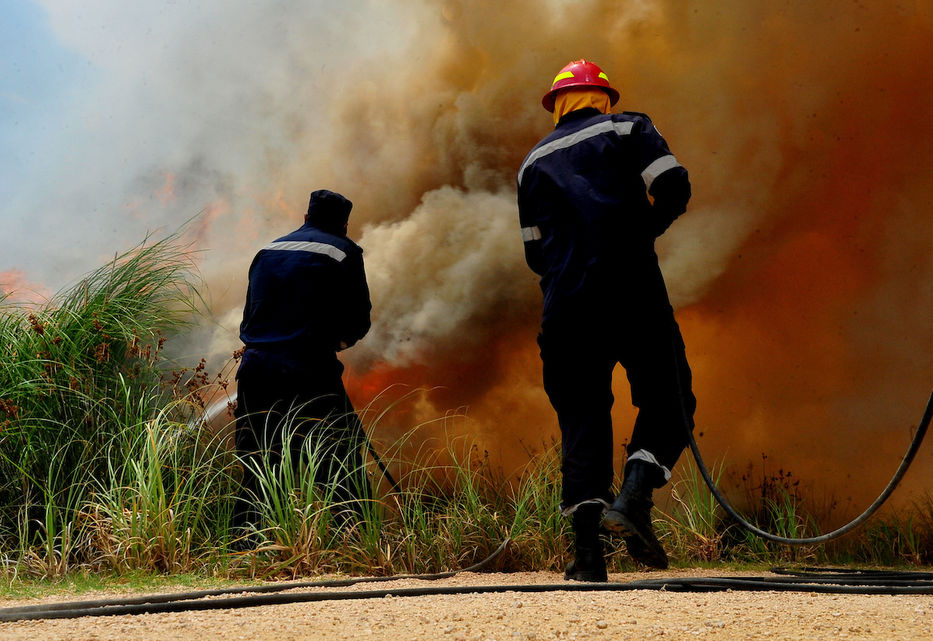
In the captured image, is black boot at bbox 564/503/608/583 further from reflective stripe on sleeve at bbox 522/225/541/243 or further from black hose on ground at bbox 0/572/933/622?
reflective stripe on sleeve at bbox 522/225/541/243

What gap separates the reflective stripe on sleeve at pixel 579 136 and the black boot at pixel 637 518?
3.61ft

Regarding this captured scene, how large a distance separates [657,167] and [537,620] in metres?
1.54

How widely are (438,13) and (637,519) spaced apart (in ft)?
12.1

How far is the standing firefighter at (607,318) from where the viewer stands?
110 inches

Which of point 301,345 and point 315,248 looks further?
point 315,248

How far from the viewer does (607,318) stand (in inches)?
111

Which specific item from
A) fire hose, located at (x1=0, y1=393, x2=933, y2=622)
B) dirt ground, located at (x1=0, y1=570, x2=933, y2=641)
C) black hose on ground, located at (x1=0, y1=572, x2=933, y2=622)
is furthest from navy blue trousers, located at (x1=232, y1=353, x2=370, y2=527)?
dirt ground, located at (x1=0, y1=570, x2=933, y2=641)

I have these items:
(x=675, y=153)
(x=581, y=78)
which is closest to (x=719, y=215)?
(x=675, y=153)

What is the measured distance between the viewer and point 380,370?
16.8 feet

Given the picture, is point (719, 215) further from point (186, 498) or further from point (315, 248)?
point (186, 498)

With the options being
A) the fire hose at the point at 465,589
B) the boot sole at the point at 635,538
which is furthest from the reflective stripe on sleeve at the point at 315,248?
the boot sole at the point at 635,538

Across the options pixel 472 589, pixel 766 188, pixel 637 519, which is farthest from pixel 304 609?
pixel 766 188

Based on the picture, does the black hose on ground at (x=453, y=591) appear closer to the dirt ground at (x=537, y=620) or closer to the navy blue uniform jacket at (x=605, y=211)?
the dirt ground at (x=537, y=620)

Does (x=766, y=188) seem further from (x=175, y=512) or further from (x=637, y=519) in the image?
(x=175, y=512)
